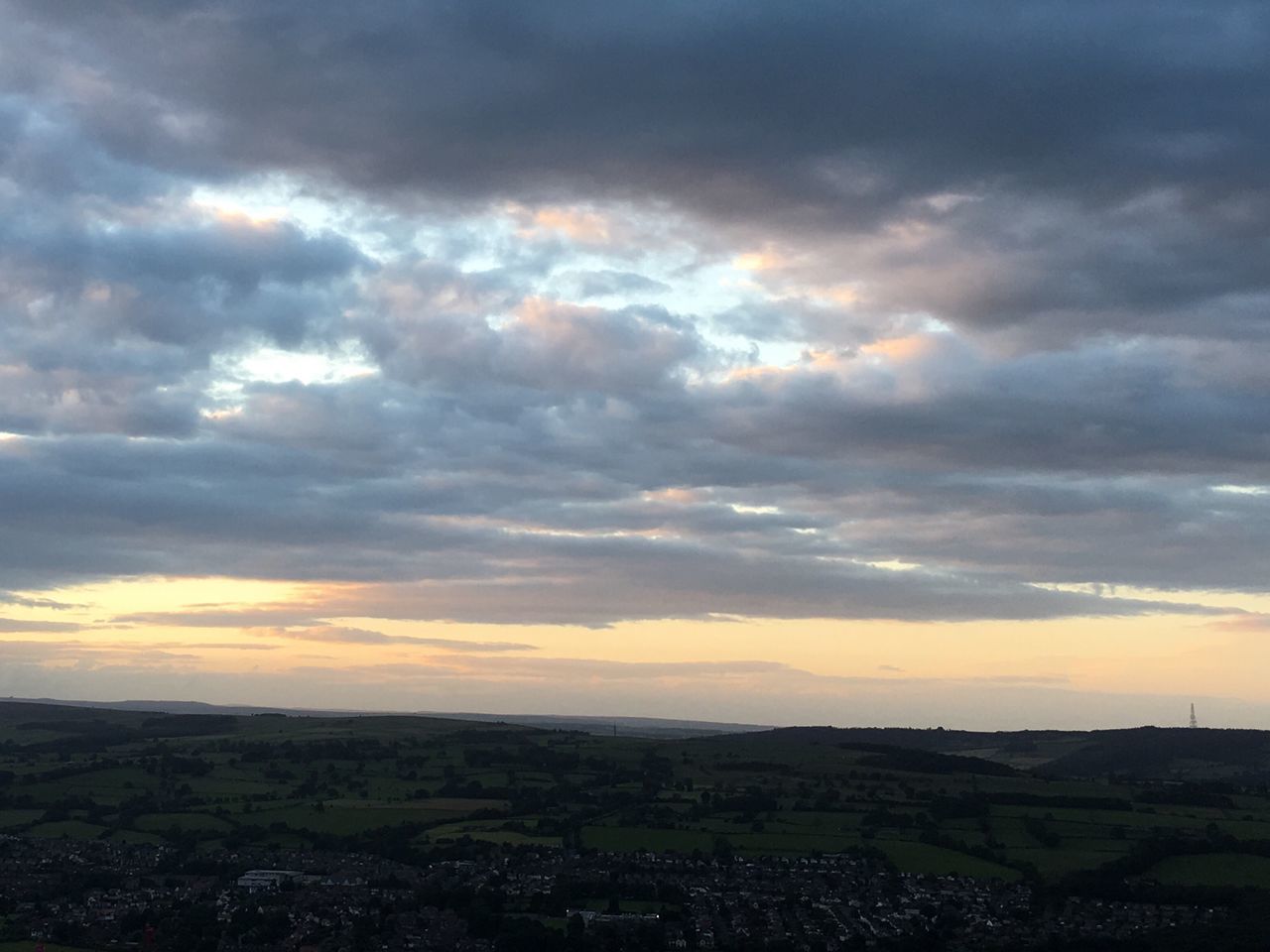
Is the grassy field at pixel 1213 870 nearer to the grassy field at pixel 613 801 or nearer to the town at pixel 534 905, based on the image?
the grassy field at pixel 613 801

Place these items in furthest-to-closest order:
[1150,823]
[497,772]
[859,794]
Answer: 1. [497,772]
2. [859,794]
3. [1150,823]

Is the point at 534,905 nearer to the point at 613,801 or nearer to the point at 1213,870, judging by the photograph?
the point at 613,801

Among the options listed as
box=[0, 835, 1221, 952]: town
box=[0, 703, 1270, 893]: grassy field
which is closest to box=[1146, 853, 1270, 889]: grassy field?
box=[0, 703, 1270, 893]: grassy field

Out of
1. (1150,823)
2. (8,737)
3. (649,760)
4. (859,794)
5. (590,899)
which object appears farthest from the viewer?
(8,737)

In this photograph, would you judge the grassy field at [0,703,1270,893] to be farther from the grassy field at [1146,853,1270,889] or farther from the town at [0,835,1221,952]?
the town at [0,835,1221,952]

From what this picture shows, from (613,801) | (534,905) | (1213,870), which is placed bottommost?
(534,905)

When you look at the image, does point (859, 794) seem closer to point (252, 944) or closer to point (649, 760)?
point (649, 760)

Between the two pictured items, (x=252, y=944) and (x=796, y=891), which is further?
(x=796, y=891)

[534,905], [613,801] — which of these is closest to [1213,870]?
[534,905]

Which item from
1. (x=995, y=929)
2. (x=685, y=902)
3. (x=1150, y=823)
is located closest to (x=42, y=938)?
(x=685, y=902)

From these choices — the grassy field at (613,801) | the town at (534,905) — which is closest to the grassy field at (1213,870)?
the grassy field at (613,801)
